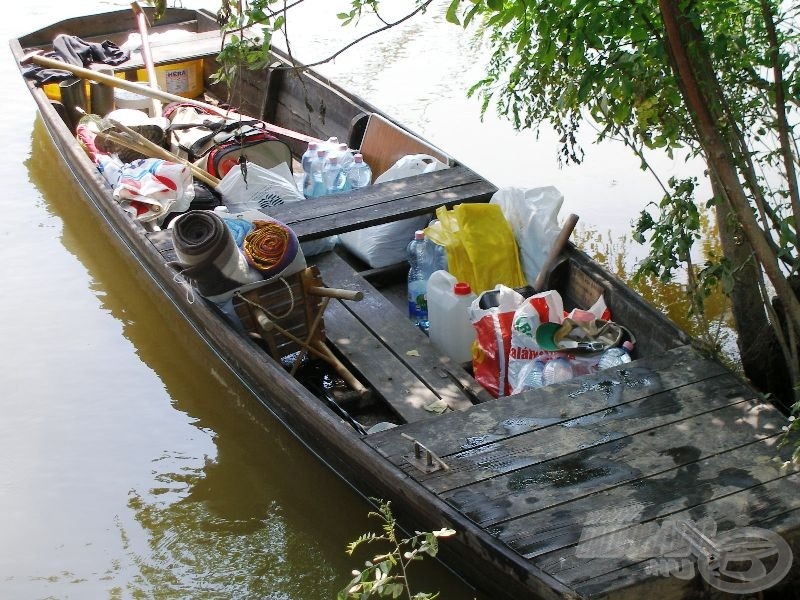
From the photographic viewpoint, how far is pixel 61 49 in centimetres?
858

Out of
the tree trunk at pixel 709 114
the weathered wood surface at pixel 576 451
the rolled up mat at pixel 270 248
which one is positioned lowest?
the weathered wood surface at pixel 576 451

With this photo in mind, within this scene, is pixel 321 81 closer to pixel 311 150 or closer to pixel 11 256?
pixel 311 150

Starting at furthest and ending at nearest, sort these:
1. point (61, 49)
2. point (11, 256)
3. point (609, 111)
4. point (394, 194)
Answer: point (61, 49), point (11, 256), point (394, 194), point (609, 111)

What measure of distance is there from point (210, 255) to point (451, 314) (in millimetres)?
1145

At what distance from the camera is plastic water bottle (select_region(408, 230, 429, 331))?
5.64 metres

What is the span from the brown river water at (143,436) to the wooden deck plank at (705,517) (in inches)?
34.9

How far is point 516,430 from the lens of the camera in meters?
4.19

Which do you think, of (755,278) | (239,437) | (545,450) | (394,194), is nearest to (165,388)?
(239,437)

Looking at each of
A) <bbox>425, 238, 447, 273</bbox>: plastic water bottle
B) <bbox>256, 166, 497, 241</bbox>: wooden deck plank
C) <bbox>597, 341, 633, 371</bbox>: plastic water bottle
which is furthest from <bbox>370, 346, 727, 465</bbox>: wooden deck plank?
<bbox>256, 166, 497, 241</bbox>: wooden deck plank

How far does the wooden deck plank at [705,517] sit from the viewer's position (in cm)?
347

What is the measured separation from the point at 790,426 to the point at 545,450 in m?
0.85

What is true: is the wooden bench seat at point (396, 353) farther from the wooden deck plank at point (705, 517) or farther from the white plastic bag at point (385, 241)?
→ the wooden deck plank at point (705, 517)

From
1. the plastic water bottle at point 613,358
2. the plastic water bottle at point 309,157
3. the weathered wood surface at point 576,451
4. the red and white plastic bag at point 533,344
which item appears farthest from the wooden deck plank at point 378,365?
the plastic water bottle at point 309,157

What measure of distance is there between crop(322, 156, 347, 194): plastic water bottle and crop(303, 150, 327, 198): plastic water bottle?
35 mm
